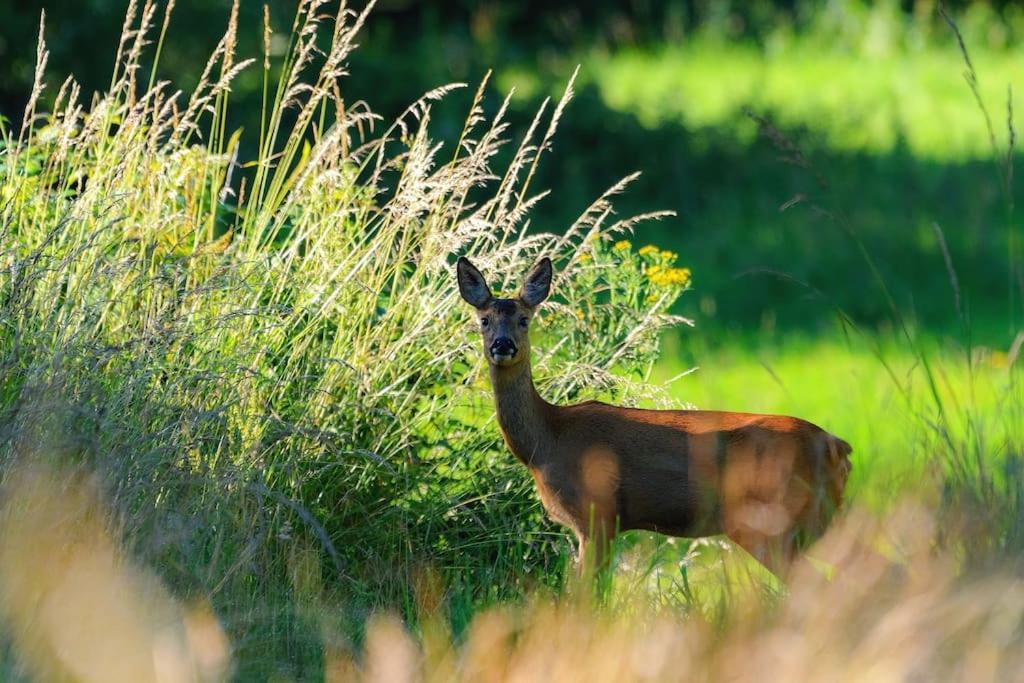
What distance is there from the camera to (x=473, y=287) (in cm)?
645

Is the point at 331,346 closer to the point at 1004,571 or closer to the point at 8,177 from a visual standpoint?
the point at 8,177

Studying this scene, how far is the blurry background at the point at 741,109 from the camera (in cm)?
1352

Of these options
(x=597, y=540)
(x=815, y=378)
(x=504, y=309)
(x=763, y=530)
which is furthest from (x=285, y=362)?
(x=815, y=378)

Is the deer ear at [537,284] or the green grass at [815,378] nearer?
the deer ear at [537,284]

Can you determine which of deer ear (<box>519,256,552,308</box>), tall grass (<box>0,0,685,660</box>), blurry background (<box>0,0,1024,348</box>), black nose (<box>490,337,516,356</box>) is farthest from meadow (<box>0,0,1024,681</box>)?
blurry background (<box>0,0,1024,348</box>)

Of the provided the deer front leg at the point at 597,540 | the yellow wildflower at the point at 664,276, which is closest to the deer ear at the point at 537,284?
the yellow wildflower at the point at 664,276

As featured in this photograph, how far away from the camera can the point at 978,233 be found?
15.0m

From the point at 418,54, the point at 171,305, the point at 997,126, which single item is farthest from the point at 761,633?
the point at 997,126

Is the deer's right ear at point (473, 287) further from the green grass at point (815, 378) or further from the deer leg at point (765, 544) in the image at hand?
the green grass at point (815, 378)

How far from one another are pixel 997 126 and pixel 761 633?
14695 mm

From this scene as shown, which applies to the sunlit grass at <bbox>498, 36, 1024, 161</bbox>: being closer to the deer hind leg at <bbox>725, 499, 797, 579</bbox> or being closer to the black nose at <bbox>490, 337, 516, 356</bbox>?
the black nose at <bbox>490, 337, 516, 356</bbox>

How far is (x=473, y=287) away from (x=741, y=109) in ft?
13.6

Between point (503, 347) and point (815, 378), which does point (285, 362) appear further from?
point (815, 378)

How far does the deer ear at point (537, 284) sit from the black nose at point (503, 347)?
0.27 metres
